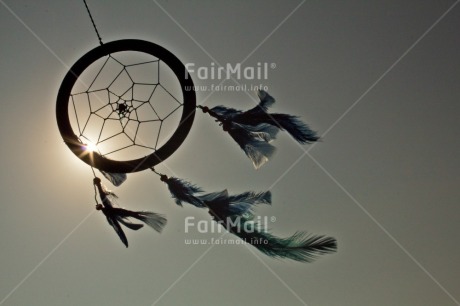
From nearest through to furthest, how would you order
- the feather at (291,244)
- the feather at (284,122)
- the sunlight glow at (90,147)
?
1. the feather at (291,244)
2. the sunlight glow at (90,147)
3. the feather at (284,122)

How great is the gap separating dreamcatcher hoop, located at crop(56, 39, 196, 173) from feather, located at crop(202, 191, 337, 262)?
460 mm

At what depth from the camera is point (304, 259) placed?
305cm

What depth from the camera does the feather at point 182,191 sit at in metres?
3.30

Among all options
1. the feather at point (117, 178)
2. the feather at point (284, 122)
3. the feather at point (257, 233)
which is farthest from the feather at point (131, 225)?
the feather at point (284, 122)

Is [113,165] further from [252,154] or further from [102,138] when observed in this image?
[252,154]

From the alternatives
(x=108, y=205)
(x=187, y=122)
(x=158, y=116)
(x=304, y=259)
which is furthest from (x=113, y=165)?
(x=304, y=259)

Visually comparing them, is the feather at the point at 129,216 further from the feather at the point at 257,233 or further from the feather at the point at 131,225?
the feather at the point at 257,233

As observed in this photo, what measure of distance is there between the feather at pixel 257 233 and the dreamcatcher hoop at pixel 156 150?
0.46 meters

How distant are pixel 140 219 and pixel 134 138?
859 mm

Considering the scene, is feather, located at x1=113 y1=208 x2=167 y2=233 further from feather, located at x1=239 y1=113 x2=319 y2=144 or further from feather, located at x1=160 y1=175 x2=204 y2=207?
feather, located at x1=239 y1=113 x2=319 y2=144

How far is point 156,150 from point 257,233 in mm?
881

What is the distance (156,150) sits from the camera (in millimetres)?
3227

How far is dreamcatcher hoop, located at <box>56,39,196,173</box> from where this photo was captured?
322cm

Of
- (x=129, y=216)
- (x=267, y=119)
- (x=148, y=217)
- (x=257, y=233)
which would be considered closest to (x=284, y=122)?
(x=267, y=119)
